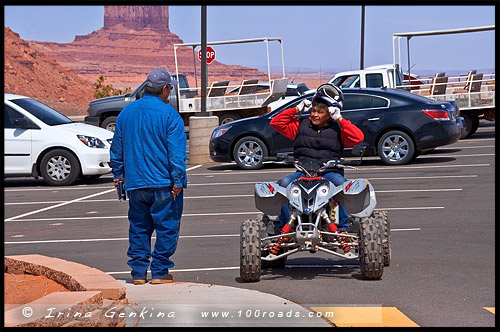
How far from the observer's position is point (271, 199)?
833 cm

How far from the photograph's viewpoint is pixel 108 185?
57.0ft

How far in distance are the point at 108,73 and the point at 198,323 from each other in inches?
6460

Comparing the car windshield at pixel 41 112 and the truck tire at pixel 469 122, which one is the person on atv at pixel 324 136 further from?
the truck tire at pixel 469 122

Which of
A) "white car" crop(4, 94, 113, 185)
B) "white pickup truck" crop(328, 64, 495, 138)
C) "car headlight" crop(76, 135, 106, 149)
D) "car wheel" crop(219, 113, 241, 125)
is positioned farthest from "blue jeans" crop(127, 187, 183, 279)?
"car wheel" crop(219, 113, 241, 125)

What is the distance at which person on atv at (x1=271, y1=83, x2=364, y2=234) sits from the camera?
8.42 m

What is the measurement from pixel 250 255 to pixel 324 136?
1.32 metres

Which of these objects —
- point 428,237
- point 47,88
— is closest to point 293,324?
point 428,237

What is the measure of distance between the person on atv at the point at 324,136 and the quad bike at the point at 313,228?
0.10m

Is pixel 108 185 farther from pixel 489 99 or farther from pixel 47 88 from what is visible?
pixel 47 88

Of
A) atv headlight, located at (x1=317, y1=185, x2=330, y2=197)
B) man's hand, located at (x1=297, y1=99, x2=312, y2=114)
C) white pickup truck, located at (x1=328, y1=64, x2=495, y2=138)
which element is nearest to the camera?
atv headlight, located at (x1=317, y1=185, x2=330, y2=197)

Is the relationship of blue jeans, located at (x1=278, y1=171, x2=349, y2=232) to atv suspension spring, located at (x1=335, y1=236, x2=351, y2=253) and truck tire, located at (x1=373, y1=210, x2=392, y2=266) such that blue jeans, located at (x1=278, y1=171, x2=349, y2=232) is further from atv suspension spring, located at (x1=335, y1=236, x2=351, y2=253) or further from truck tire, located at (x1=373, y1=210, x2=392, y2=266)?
truck tire, located at (x1=373, y1=210, x2=392, y2=266)

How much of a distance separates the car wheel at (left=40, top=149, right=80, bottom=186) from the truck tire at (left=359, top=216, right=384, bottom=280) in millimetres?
10151

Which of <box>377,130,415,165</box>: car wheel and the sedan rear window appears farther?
the sedan rear window

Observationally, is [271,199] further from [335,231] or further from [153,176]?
[153,176]
